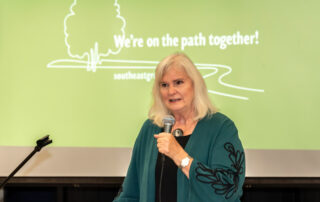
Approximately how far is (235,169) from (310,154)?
176cm

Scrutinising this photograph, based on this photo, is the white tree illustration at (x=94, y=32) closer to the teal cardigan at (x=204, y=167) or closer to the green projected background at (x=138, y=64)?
the green projected background at (x=138, y=64)

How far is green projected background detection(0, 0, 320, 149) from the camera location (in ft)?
9.27

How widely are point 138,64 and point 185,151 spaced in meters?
1.61

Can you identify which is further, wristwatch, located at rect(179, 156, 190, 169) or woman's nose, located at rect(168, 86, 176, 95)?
woman's nose, located at rect(168, 86, 176, 95)

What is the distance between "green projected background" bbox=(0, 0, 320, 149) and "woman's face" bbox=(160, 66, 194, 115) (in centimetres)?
134

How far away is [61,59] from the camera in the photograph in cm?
299

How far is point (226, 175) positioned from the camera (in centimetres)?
136

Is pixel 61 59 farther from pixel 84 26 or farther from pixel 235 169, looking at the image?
pixel 235 169

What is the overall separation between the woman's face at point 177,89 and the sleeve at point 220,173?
10.1 inches

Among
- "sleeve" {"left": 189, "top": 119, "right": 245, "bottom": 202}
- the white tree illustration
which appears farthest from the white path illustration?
"sleeve" {"left": 189, "top": 119, "right": 245, "bottom": 202}

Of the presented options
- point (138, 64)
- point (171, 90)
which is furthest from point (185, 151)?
point (138, 64)

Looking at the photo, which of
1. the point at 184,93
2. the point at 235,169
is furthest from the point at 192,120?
the point at 235,169

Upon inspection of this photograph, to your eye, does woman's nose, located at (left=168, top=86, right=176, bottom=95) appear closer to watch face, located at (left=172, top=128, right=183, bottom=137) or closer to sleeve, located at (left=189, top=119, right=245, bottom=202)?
watch face, located at (left=172, top=128, right=183, bottom=137)

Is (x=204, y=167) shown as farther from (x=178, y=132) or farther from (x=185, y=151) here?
(x=178, y=132)
